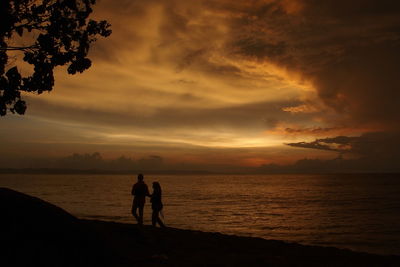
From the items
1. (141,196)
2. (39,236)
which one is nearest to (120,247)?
(141,196)

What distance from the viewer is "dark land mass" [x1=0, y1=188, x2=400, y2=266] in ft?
21.3

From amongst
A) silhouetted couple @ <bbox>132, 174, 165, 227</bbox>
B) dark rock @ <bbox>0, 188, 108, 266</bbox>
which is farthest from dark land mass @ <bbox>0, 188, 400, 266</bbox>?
silhouetted couple @ <bbox>132, 174, 165, 227</bbox>

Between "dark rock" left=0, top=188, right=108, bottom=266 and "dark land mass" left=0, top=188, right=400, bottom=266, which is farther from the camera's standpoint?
"dark land mass" left=0, top=188, right=400, bottom=266

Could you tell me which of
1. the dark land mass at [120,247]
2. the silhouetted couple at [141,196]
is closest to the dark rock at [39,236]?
the dark land mass at [120,247]

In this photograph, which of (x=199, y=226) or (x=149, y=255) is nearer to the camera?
(x=149, y=255)

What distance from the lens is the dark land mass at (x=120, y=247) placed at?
649 cm

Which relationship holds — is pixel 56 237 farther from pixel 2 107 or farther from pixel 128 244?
pixel 2 107

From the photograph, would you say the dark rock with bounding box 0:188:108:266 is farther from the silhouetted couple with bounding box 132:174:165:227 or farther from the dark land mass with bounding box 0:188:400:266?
the silhouetted couple with bounding box 132:174:165:227

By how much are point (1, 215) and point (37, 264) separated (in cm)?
113

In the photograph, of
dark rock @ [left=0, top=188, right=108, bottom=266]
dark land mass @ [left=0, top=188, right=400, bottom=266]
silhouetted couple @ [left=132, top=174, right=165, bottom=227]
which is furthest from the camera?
silhouetted couple @ [left=132, top=174, right=165, bottom=227]

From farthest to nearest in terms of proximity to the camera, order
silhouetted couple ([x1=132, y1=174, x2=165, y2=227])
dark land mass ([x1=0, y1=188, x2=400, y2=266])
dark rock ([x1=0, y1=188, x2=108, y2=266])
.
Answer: silhouetted couple ([x1=132, y1=174, x2=165, y2=227]) < dark land mass ([x1=0, y1=188, x2=400, y2=266]) < dark rock ([x1=0, y1=188, x2=108, y2=266])

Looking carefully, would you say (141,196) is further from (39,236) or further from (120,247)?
(39,236)

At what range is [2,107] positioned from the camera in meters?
12.2

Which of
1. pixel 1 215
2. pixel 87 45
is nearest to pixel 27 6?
pixel 87 45
